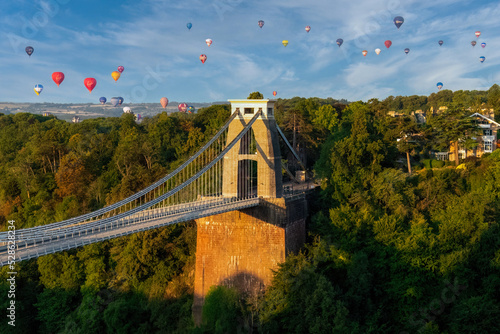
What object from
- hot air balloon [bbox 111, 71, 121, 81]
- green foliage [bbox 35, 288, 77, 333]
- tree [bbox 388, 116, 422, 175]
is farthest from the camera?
hot air balloon [bbox 111, 71, 121, 81]

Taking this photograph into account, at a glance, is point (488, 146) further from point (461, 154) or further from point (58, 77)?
point (58, 77)

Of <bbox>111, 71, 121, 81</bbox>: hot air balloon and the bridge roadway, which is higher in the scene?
<bbox>111, 71, 121, 81</bbox>: hot air balloon

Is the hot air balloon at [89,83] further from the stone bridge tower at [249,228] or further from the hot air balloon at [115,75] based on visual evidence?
the stone bridge tower at [249,228]

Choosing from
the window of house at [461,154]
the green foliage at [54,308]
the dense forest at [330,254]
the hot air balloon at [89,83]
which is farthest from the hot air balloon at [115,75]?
the window of house at [461,154]

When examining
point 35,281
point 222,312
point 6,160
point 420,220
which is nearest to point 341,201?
point 420,220

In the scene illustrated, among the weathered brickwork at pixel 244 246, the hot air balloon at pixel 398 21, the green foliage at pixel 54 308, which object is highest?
the hot air balloon at pixel 398 21

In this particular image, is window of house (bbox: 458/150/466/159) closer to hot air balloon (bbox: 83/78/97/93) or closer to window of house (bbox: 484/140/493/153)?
window of house (bbox: 484/140/493/153)

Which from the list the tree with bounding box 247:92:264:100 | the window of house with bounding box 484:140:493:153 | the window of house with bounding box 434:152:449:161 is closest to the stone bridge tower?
the tree with bounding box 247:92:264:100

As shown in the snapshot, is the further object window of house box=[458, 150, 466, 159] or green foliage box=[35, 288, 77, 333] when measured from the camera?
window of house box=[458, 150, 466, 159]
